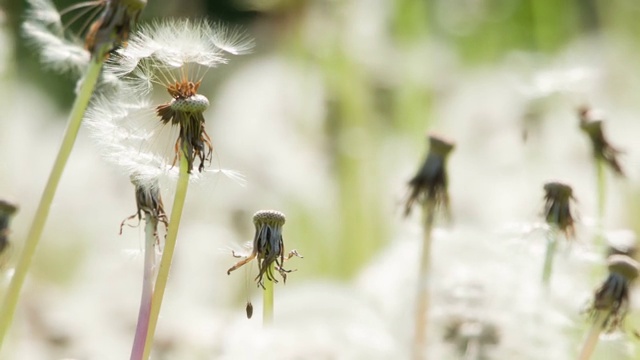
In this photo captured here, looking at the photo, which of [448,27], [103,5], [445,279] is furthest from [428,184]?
[448,27]

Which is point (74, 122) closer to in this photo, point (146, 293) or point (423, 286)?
point (146, 293)

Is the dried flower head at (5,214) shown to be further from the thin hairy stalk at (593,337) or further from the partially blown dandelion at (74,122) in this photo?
the thin hairy stalk at (593,337)

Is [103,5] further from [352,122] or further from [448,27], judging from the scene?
[448,27]

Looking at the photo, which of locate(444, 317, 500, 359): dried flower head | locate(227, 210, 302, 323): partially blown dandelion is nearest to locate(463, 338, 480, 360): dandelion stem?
locate(444, 317, 500, 359): dried flower head

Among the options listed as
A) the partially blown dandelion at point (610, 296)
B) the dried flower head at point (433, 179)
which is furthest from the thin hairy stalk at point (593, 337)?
the dried flower head at point (433, 179)

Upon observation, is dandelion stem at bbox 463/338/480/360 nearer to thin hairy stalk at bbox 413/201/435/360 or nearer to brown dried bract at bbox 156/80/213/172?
thin hairy stalk at bbox 413/201/435/360

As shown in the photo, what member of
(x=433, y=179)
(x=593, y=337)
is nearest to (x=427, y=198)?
(x=433, y=179)
